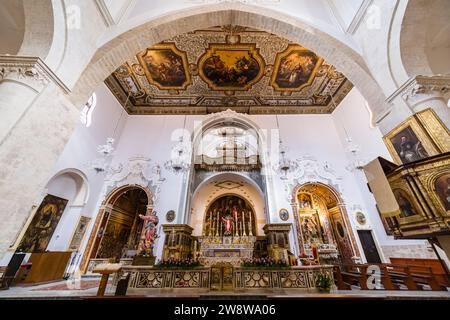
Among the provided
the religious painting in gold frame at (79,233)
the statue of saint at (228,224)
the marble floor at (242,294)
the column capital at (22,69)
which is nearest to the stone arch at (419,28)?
the marble floor at (242,294)

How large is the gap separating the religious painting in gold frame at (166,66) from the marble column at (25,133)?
6780 millimetres

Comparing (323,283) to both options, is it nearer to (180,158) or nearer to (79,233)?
(180,158)

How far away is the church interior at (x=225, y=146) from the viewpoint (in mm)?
3100

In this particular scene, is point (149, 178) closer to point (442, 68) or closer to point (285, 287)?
point (285, 287)

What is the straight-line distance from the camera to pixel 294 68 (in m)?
9.92

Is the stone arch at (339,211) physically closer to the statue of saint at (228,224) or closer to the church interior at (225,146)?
the church interior at (225,146)

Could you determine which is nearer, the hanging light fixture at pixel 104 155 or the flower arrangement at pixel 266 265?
the flower arrangement at pixel 266 265

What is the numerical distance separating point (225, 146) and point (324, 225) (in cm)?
805

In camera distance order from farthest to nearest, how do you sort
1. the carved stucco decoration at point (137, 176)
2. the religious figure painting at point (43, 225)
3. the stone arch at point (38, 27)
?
the carved stucco decoration at point (137, 176), the religious figure painting at point (43, 225), the stone arch at point (38, 27)

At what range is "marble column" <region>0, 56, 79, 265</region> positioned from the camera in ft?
8.90

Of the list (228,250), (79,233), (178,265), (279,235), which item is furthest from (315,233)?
(79,233)

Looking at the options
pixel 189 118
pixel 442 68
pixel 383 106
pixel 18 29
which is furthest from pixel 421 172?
pixel 189 118

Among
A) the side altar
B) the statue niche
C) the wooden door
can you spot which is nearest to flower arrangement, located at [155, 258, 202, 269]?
the statue niche

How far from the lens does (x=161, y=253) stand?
8078 millimetres
